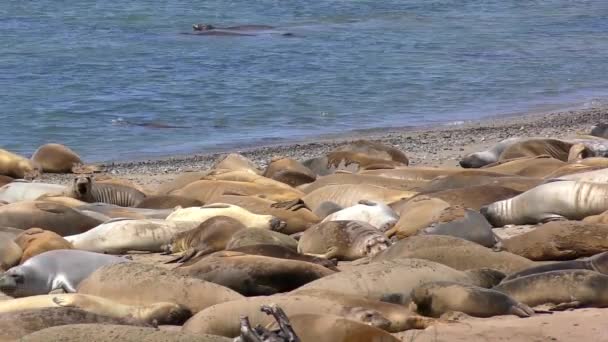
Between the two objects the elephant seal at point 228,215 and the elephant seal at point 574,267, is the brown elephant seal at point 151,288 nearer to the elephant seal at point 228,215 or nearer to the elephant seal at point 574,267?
the elephant seal at point 574,267

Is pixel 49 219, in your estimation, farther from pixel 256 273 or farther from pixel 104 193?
pixel 256 273

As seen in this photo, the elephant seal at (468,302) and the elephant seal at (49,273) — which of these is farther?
the elephant seal at (49,273)

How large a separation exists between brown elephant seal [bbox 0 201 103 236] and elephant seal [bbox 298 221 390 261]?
1481 mm

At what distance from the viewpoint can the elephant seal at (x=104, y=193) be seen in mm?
8164

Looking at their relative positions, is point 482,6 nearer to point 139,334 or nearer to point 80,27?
point 80,27

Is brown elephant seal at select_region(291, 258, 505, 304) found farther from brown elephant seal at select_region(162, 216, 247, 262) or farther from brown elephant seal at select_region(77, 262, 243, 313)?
brown elephant seal at select_region(162, 216, 247, 262)

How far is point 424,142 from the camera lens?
13.0 meters

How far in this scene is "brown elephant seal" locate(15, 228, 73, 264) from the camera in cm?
588

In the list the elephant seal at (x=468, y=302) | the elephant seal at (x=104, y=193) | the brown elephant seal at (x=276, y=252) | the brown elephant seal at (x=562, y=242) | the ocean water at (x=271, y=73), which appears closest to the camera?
the elephant seal at (x=468, y=302)

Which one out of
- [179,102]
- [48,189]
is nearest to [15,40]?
[179,102]

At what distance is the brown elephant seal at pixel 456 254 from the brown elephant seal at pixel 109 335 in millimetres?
1930

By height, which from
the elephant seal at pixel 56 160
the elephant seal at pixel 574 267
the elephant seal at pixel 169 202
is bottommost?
the elephant seal at pixel 56 160

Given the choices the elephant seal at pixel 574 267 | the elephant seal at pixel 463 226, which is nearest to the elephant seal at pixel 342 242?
the elephant seal at pixel 463 226

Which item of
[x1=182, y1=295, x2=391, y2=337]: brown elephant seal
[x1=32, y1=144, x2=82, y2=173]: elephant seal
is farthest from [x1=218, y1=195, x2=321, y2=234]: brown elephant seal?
[x1=32, y1=144, x2=82, y2=173]: elephant seal
